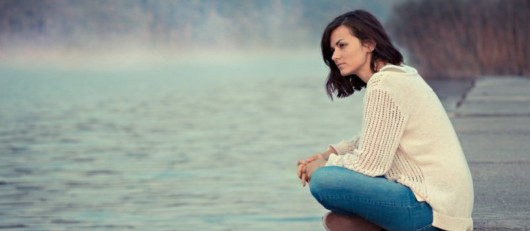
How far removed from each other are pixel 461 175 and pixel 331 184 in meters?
0.41

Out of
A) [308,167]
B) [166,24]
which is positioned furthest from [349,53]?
[166,24]

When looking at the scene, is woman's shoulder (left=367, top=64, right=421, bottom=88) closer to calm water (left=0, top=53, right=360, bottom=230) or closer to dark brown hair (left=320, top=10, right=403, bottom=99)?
dark brown hair (left=320, top=10, right=403, bottom=99)

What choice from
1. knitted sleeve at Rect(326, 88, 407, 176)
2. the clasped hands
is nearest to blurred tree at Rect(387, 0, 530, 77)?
the clasped hands

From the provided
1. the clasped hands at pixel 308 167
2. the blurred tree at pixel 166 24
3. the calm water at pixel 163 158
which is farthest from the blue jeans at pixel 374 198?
the blurred tree at pixel 166 24

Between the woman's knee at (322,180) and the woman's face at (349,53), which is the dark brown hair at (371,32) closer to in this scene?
the woman's face at (349,53)

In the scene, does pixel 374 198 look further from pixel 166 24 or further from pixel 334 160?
pixel 166 24

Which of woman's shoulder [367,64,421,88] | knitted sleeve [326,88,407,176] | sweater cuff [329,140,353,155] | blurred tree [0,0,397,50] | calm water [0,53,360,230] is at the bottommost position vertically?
blurred tree [0,0,397,50]

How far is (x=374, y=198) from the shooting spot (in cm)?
485

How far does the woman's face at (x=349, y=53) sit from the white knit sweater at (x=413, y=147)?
130 mm

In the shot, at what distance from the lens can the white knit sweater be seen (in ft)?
15.7

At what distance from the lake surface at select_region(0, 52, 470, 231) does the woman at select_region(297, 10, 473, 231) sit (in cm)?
233

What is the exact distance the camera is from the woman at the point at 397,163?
4801 mm

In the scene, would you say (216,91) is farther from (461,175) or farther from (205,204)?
(461,175)

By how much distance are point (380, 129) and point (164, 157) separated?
21.7 ft
